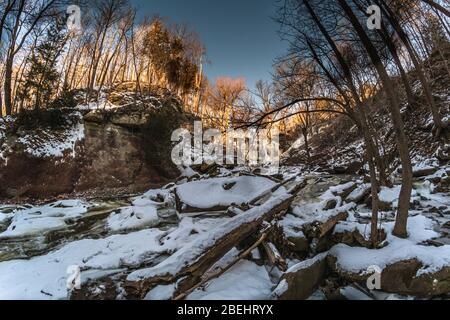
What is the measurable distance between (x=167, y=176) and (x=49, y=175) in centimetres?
583

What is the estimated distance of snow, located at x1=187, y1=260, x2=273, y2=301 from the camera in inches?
157

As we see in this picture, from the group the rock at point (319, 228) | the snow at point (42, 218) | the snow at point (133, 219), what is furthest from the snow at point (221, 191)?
the snow at point (42, 218)

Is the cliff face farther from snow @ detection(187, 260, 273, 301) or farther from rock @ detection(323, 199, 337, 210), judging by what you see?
snow @ detection(187, 260, 273, 301)

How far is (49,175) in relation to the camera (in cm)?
1255

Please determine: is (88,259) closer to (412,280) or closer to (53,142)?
(412,280)

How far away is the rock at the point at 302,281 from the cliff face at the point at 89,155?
35.5 ft

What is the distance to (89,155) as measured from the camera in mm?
14156

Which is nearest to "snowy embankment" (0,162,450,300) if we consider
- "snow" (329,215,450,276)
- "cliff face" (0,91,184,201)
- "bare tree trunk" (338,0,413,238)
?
"snow" (329,215,450,276)

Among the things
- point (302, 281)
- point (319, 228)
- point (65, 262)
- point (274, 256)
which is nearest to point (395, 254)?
point (319, 228)

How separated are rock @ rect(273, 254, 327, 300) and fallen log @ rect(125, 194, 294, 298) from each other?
106 cm

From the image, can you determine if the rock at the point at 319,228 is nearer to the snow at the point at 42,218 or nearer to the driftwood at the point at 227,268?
the driftwood at the point at 227,268

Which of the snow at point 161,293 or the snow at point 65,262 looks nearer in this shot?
the snow at point 161,293

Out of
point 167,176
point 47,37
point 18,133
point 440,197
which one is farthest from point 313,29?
point 47,37

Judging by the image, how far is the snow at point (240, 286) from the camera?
3.98 metres
